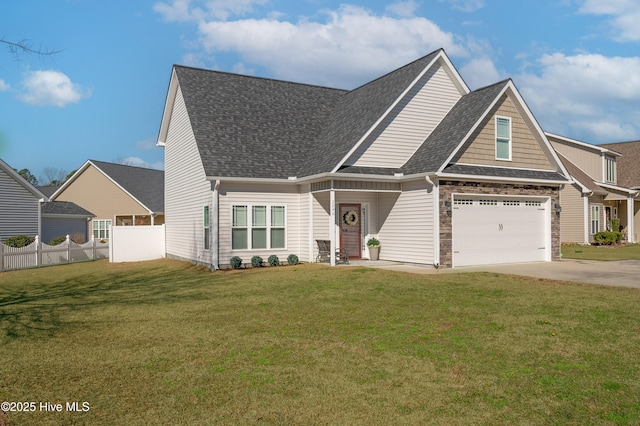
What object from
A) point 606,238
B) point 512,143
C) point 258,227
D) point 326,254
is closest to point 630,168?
point 606,238

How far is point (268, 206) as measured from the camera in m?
19.8

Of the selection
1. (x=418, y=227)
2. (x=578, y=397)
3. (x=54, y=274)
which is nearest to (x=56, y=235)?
(x=54, y=274)

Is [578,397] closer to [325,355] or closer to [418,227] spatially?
[325,355]

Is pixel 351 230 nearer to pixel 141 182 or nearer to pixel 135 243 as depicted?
pixel 135 243

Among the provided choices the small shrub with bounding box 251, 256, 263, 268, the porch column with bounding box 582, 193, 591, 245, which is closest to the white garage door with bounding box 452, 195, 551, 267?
the small shrub with bounding box 251, 256, 263, 268

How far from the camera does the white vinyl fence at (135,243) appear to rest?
24.6 m

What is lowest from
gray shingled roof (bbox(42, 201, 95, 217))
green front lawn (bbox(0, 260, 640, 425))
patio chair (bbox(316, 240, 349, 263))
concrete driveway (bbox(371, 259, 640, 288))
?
green front lawn (bbox(0, 260, 640, 425))

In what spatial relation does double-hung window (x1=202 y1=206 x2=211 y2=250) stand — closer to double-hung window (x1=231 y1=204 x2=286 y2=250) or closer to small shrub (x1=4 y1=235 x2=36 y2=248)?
double-hung window (x1=231 y1=204 x2=286 y2=250)

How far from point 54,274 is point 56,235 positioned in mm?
15905

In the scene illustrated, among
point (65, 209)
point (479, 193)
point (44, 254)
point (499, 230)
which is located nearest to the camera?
point (479, 193)

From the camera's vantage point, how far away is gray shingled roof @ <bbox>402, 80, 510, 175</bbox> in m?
18.2

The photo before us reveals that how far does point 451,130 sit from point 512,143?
260 cm

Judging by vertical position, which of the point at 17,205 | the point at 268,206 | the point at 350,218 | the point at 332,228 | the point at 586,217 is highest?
the point at 17,205

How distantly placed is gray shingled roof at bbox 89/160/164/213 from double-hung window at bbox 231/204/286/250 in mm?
18513
